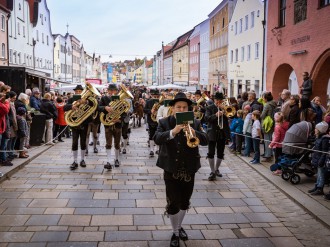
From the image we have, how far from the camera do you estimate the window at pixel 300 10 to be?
18.8 meters

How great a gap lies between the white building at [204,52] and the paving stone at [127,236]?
50121mm

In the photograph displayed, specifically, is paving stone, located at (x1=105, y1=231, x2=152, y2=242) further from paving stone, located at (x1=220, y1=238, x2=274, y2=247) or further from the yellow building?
the yellow building

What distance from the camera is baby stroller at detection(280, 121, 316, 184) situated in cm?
905

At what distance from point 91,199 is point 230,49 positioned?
34.9 metres

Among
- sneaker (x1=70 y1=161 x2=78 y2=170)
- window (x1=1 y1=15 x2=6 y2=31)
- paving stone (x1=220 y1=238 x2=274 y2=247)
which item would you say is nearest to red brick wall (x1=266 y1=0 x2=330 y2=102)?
sneaker (x1=70 y1=161 x2=78 y2=170)

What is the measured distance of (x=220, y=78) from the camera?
4556 centimetres

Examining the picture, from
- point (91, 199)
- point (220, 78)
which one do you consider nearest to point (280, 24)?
point (91, 199)

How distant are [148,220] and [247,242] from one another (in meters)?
1.63

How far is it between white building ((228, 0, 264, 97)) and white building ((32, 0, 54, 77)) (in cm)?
2079

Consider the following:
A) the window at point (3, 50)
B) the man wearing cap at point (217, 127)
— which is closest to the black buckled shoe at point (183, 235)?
the man wearing cap at point (217, 127)

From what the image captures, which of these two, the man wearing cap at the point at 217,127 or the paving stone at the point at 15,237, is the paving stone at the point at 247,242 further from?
the man wearing cap at the point at 217,127

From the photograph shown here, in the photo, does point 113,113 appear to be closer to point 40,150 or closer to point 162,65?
point 40,150

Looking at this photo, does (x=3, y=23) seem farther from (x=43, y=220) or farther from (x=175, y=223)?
(x=175, y=223)

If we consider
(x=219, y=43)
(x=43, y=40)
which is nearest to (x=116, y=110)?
(x=219, y=43)
